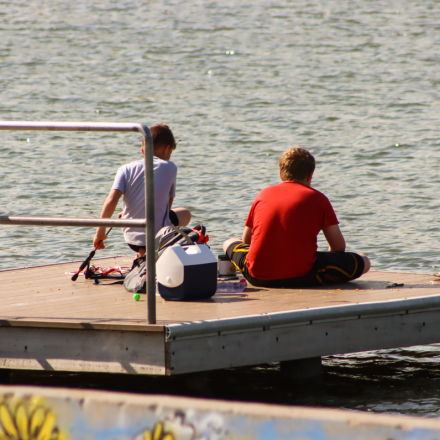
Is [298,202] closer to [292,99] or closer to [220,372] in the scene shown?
[220,372]

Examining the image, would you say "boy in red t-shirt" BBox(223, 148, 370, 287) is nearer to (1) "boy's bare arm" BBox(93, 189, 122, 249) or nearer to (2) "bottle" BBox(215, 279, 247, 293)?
(2) "bottle" BBox(215, 279, 247, 293)

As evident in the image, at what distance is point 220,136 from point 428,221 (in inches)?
313

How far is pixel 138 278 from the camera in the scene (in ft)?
17.4

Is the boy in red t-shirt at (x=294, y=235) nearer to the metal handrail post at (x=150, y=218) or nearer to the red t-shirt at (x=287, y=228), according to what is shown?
the red t-shirt at (x=287, y=228)

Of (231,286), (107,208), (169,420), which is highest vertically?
(107,208)

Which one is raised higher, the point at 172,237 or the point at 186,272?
the point at 172,237

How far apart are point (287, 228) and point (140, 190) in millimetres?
994

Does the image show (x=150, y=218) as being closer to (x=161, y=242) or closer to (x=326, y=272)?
(x=161, y=242)

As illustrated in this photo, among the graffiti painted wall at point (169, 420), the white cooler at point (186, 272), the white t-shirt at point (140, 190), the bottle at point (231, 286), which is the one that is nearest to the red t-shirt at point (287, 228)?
the bottle at point (231, 286)

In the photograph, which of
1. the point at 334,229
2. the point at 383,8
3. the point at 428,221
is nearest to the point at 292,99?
the point at 428,221

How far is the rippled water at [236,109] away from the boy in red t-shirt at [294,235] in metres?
0.78

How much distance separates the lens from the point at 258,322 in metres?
4.50

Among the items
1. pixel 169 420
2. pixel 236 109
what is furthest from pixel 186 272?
pixel 236 109

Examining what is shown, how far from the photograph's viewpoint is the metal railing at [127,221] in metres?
4.07
